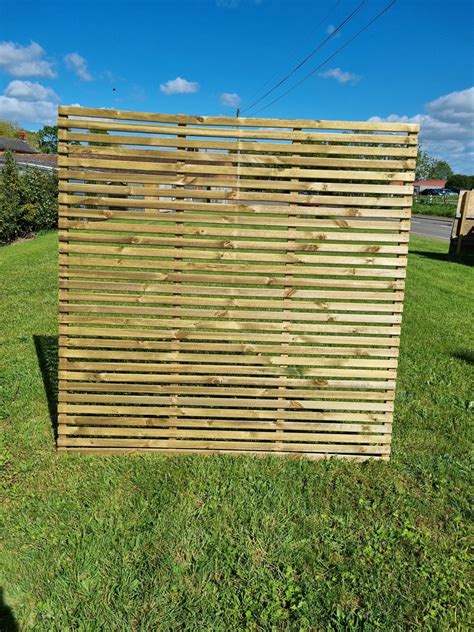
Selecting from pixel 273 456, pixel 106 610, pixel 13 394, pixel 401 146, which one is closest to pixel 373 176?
pixel 401 146

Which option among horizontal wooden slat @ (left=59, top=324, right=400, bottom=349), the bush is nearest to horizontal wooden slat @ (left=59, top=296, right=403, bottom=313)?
horizontal wooden slat @ (left=59, top=324, right=400, bottom=349)

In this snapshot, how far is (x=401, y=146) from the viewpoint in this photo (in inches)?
129

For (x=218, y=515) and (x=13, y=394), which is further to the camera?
(x=13, y=394)

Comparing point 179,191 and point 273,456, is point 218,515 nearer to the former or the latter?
point 273,456

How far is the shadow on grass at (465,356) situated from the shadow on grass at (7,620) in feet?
17.0

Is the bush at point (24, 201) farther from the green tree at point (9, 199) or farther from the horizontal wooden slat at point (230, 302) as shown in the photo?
the horizontal wooden slat at point (230, 302)

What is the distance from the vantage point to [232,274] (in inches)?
134

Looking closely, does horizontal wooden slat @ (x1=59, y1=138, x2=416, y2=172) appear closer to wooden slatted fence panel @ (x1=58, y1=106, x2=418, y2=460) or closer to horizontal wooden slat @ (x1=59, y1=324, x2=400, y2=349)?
wooden slatted fence panel @ (x1=58, y1=106, x2=418, y2=460)

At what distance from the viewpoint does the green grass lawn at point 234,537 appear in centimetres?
222

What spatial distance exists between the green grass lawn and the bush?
40.7ft

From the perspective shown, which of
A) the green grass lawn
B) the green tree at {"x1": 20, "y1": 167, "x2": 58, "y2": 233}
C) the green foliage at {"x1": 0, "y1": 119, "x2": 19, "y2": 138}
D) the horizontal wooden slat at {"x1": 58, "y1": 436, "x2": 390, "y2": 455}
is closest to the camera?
the green grass lawn

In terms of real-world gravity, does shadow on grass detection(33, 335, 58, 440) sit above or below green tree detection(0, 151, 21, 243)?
below

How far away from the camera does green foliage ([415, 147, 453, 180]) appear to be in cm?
7889

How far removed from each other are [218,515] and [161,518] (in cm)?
33
